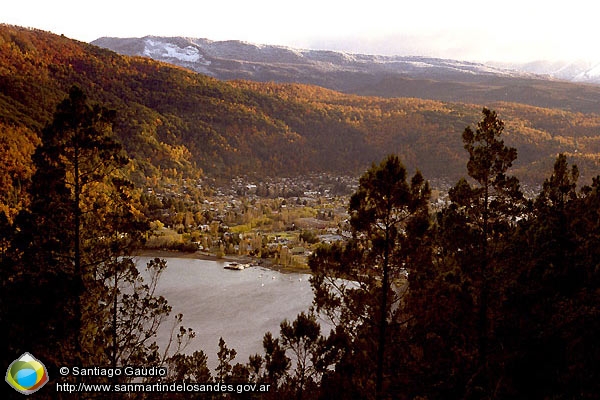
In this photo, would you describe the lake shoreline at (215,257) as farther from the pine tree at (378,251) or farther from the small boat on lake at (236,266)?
the pine tree at (378,251)

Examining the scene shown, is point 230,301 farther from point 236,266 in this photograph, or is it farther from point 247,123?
point 247,123

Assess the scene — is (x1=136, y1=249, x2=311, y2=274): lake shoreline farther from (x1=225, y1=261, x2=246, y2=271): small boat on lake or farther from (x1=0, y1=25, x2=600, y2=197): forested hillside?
(x1=0, y1=25, x2=600, y2=197): forested hillside

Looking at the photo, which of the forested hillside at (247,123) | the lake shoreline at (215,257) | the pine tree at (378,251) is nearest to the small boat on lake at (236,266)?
the lake shoreline at (215,257)

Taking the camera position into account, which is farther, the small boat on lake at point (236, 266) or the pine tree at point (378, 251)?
the small boat on lake at point (236, 266)

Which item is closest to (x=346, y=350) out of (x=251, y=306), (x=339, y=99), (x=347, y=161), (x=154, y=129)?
(x=251, y=306)

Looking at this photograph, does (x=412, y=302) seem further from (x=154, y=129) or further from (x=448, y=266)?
(x=154, y=129)

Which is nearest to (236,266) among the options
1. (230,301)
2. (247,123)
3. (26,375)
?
(230,301)
